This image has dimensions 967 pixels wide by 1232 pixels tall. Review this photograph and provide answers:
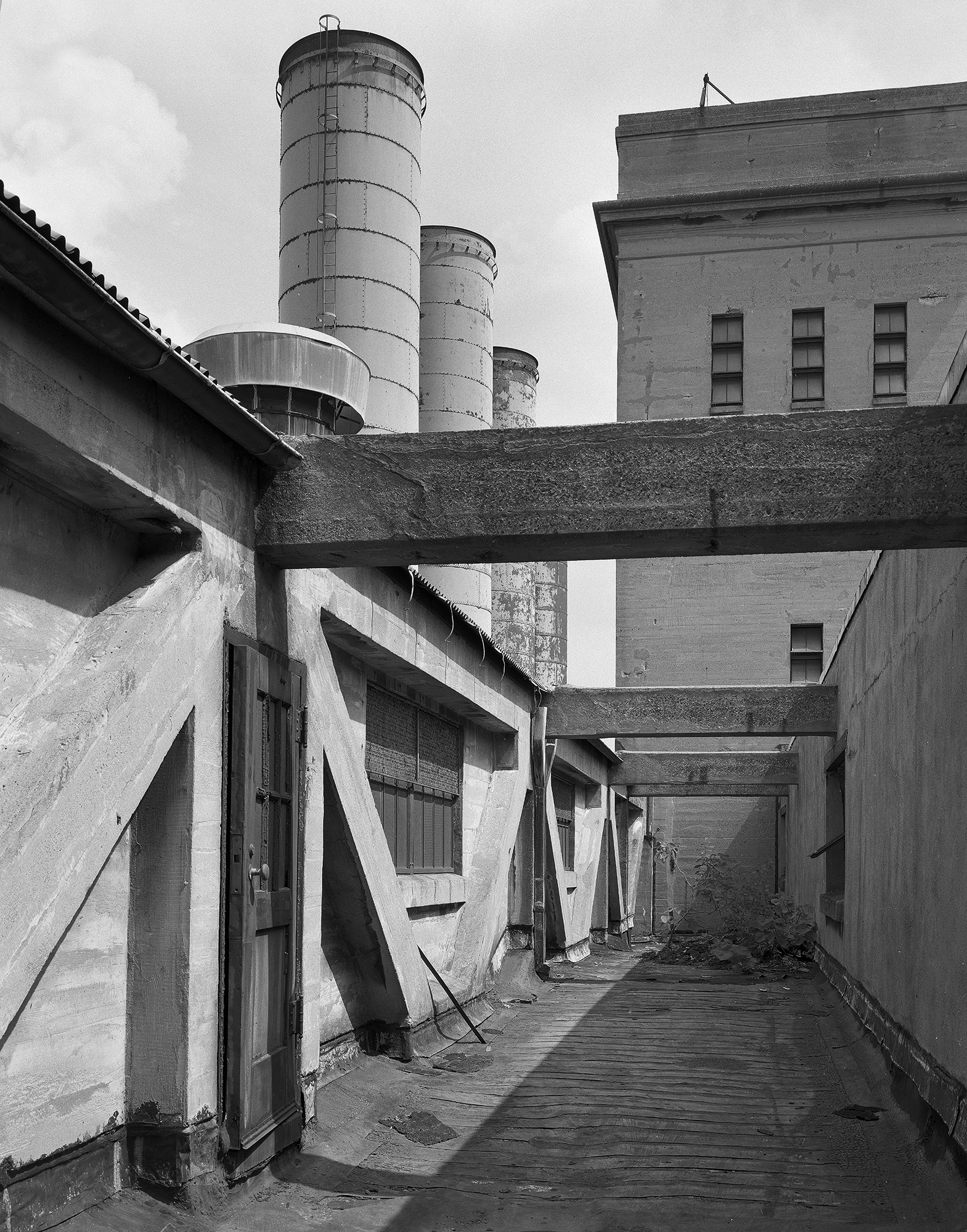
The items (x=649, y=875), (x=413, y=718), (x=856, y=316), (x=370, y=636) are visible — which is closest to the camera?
(x=370, y=636)

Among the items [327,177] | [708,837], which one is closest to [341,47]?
[327,177]

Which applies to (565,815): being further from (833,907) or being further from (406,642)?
(406,642)

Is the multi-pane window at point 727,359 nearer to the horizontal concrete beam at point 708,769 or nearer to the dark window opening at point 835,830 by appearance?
the horizontal concrete beam at point 708,769

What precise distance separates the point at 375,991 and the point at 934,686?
418 centimetres

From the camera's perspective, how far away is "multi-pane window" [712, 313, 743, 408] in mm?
26484

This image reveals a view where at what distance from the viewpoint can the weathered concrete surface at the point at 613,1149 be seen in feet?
19.0

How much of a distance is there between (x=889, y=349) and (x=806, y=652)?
630cm

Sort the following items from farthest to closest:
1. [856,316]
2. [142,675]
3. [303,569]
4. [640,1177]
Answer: [856,316] < [303,569] < [640,1177] < [142,675]

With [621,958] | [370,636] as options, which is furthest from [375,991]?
[621,958]

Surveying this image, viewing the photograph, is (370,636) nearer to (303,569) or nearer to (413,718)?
(303,569)

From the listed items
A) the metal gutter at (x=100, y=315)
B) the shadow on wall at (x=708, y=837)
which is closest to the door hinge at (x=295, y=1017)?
the metal gutter at (x=100, y=315)

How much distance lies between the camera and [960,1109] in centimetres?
591

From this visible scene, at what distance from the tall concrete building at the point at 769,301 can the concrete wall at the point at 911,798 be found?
13.4 m

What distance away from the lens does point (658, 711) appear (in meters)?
15.3
